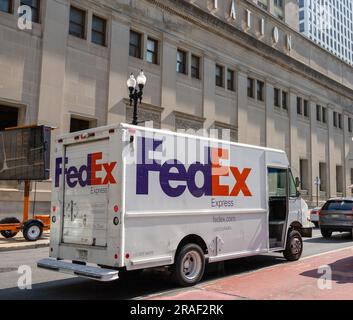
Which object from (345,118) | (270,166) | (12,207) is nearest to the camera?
(270,166)

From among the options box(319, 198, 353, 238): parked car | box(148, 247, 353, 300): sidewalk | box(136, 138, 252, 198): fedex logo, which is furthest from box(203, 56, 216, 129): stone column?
box(136, 138, 252, 198): fedex logo

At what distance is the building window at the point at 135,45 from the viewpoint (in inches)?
1039

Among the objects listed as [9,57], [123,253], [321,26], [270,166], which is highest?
[321,26]

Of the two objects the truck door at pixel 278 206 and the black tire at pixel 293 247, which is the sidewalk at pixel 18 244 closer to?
the truck door at pixel 278 206

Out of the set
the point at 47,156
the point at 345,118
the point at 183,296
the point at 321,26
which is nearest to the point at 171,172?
the point at 183,296

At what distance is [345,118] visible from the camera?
50.5 meters

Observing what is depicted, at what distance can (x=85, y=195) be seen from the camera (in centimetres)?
824

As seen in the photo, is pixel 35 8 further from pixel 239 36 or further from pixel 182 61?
pixel 239 36

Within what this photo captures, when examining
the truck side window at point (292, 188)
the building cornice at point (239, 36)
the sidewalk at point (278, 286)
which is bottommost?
the sidewalk at point (278, 286)

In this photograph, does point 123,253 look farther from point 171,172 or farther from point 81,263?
point 171,172

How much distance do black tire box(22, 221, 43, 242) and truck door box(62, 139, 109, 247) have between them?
25.8 ft

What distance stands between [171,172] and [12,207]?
45.7ft

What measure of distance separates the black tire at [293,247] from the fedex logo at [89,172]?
223 inches

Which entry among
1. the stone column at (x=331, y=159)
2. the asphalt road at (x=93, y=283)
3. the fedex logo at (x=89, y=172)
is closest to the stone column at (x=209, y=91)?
the asphalt road at (x=93, y=283)
